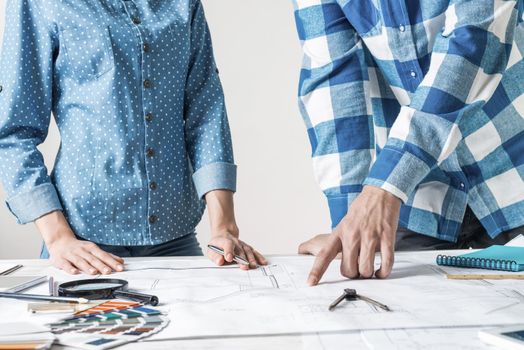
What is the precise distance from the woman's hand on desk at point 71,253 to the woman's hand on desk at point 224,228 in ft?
0.65

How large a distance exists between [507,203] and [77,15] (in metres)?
0.98

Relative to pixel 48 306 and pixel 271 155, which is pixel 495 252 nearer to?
pixel 48 306

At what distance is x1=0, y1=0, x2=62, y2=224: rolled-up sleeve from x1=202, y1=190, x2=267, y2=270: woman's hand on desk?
0.33m

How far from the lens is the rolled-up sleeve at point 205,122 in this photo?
4.79ft

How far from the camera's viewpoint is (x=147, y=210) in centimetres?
140

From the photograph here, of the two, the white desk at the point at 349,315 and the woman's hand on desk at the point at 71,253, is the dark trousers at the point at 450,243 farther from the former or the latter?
the woman's hand on desk at the point at 71,253

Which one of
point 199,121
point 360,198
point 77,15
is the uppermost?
point 77,15

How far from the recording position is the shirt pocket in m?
1.36

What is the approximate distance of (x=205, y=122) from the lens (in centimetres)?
151

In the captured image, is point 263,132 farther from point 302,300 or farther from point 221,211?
point 302,300

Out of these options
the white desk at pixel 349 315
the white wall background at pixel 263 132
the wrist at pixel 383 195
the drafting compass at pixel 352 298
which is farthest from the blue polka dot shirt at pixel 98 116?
the white wall background at pixel 263 132

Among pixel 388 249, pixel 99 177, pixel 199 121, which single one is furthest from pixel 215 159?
pixel 388 249

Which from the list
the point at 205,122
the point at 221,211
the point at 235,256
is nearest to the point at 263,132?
the point at 205,122

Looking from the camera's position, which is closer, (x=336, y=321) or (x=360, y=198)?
(x=336, y=321)
